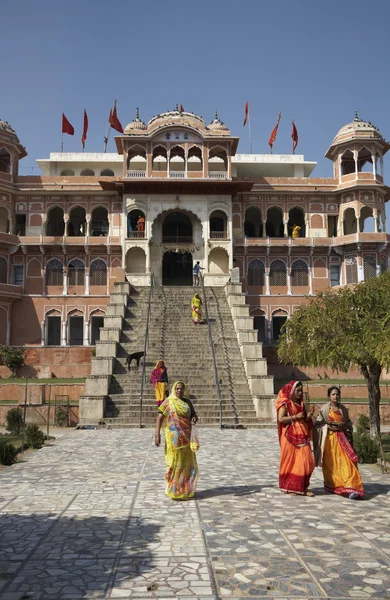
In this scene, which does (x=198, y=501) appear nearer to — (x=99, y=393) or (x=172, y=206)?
→ (x=99, y=393)

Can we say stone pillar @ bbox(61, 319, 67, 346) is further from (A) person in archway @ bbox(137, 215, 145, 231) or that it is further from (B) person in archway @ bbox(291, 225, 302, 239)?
(B) person in archway @ bbox(291, 225, 302, 239)

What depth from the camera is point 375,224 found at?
32375 mm

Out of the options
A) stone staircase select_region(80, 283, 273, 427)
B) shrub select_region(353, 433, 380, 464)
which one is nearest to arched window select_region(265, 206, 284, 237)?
stone staircase select_region(80, 283, 273, 427)

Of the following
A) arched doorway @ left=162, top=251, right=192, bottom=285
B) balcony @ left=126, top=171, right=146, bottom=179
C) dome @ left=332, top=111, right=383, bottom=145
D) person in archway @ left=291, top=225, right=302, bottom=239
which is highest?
dome @ left=332, top=111, right=383, bottom=145

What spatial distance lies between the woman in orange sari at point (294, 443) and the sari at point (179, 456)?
1.30m

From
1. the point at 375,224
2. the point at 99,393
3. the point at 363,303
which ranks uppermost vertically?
the point at 375,224

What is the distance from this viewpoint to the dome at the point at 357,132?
33.0 metres

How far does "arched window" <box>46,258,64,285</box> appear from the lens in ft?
108

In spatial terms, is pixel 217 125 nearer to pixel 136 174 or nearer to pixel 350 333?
pixel 136 174

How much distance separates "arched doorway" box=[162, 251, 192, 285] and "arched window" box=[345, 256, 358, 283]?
971 centimetres

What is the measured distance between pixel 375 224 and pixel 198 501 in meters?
28.1

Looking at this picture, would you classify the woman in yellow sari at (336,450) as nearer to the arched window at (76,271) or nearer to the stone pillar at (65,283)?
the stone pillar at (65,283)

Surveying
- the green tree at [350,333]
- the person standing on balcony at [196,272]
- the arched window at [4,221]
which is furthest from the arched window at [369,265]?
the arched window at [4,221]

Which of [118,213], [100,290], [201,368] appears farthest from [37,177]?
[201,368]
